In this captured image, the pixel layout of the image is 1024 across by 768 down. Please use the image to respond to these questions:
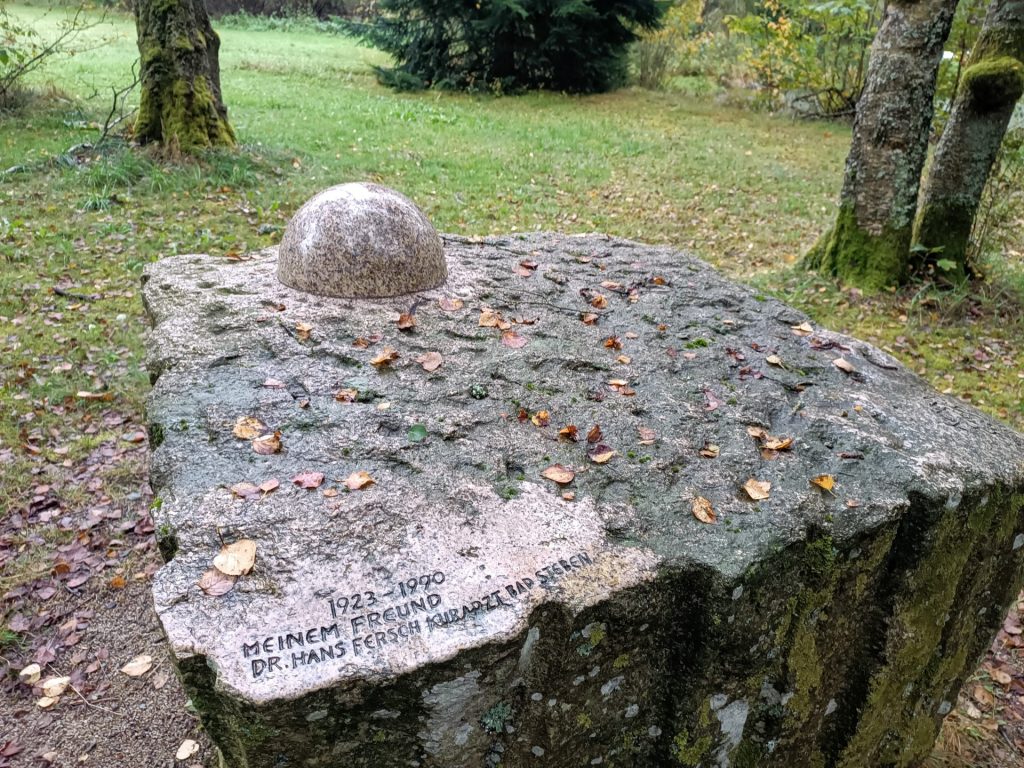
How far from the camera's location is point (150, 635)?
11.5 ft

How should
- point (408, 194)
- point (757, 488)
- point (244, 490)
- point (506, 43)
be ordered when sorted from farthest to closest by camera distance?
point (506, 43), point (408, 194), point (757, 488), point (244, 490)

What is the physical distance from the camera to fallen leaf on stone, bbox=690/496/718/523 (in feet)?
7.64

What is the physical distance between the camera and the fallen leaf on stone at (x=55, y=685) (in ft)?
10.5

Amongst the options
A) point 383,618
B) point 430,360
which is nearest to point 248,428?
point 430,360

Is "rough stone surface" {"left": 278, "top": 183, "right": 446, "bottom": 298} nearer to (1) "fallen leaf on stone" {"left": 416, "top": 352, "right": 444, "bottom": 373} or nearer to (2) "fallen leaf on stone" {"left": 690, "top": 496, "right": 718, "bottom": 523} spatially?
(1) "fallen leaf on stone" {"left": 416, "top": 352, "right": 444, "bottom": 373}

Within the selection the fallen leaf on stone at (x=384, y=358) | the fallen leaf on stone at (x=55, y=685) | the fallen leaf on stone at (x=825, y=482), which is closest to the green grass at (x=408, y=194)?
the fallen leaf on stone at (x=55, y=685)

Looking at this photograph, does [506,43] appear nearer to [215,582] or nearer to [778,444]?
[778,444]

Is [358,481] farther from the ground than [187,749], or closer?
farther from the ground

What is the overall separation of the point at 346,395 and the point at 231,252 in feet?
8.15

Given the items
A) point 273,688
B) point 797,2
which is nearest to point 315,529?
point 273,688

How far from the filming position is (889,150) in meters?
6.00

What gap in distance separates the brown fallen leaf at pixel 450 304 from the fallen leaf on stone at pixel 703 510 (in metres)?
1.70

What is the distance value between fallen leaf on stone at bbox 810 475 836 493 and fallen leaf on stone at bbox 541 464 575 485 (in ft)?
2.72

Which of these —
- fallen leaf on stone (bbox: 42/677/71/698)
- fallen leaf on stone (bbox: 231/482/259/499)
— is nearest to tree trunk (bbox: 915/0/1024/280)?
fallen leaf on stone (bbox: 231/482/259/499)
